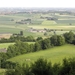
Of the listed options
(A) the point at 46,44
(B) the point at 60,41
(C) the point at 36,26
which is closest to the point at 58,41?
(B) the point at 60,41

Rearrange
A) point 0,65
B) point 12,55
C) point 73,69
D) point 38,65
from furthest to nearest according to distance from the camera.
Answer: point 12,55 < point 0,65 < point 38,65 < point 73,69

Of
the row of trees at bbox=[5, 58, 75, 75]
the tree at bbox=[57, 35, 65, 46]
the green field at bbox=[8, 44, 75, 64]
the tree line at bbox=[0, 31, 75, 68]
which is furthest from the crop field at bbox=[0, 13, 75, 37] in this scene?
the row of trees at bbox=[5, 58, 75, 75]

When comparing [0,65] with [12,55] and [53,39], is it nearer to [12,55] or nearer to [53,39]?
[12,55]

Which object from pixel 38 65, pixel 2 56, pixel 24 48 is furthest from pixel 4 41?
pixel 38 65

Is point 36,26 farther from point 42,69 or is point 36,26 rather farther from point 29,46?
point 42,69

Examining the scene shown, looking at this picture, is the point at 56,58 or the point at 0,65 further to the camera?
the point at 56,58

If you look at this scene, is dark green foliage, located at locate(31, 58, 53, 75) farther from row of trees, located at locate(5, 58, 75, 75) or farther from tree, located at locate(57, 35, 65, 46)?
tree, located at locate(57, 35, 65, 46)

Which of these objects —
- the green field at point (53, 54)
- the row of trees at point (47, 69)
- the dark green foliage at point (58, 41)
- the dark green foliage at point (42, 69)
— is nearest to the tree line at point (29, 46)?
the dark green foliage at point (58, 41)

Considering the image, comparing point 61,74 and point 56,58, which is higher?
point 61,74
